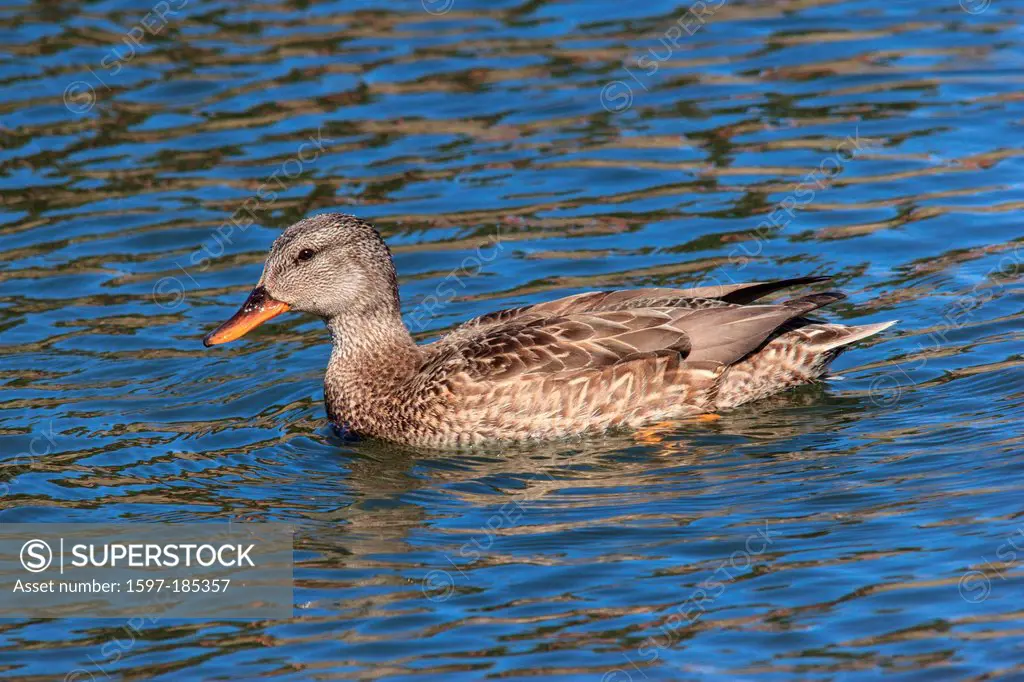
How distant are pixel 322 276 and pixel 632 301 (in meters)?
2.02

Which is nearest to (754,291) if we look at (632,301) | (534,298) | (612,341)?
(632,301)

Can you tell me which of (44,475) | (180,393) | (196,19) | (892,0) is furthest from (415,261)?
(892,0)

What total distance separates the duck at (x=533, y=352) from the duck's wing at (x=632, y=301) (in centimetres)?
1

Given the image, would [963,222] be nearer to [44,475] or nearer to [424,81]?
[424,81]

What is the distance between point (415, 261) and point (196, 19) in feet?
19.1

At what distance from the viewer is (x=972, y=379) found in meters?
10.1

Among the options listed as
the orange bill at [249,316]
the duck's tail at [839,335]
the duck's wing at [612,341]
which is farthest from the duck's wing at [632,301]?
the orange bill at [249,316]

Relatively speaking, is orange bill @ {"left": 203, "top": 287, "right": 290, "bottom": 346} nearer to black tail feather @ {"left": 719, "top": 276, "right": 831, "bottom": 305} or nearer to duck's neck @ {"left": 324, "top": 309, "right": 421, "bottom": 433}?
duck's neck @ {"left": 324, "top": 309, "right": 421, "bottom": 433}

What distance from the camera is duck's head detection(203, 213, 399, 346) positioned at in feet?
33.6

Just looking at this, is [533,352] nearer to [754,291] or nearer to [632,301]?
[632,301]

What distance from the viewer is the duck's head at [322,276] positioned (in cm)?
1024

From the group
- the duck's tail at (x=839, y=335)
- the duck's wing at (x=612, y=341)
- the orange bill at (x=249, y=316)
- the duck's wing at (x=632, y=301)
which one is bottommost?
the duck's tail at (x=839, y=335)

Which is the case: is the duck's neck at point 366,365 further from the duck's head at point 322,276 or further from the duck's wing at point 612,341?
the duck's wing at point 612,341

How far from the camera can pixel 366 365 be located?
10500 millimetres
